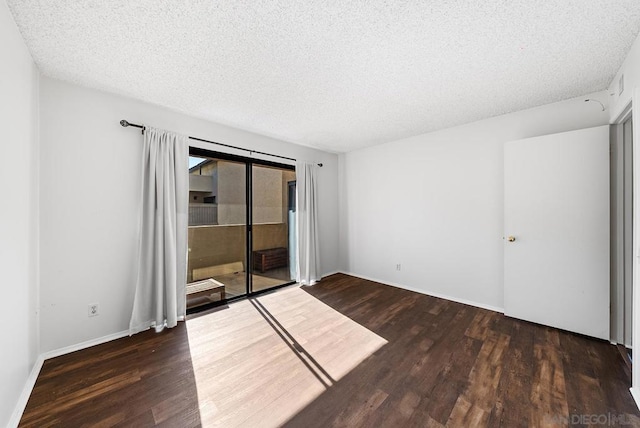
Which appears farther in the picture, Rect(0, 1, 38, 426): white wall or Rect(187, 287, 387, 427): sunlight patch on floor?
Rect(187, 287, 387, 427): sunlight patch on floor

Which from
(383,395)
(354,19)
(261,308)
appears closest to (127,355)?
(261,308)

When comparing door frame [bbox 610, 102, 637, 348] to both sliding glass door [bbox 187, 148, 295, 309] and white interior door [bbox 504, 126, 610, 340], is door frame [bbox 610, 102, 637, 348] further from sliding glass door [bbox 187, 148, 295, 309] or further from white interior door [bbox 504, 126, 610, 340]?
sliding glass door [bbox 187, 148, 295, 309]

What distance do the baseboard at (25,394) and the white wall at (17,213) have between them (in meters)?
0.04

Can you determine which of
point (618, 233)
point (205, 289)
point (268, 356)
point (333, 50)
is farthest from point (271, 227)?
point (618, 233)

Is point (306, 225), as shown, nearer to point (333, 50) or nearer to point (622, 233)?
point (333, 50)

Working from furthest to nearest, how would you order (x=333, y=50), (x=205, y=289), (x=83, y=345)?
1. (x=205, y=289)
2. (x=83, y=345)
3. (x=333, y=50)

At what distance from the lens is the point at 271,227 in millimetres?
4094

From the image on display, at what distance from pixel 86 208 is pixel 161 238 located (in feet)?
2.24

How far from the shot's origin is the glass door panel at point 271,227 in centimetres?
383

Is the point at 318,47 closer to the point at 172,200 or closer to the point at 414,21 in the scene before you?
the point at 414,21

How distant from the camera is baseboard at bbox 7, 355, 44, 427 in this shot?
4.86 ft

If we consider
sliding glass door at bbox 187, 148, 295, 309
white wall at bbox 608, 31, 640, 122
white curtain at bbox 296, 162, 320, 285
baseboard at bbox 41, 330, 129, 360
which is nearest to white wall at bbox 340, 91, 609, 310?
white wall at bbox 608, 31, 640, 122

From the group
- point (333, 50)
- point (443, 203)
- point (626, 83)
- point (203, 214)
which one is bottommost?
point (203, 214)

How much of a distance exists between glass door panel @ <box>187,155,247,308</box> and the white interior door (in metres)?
3.49
